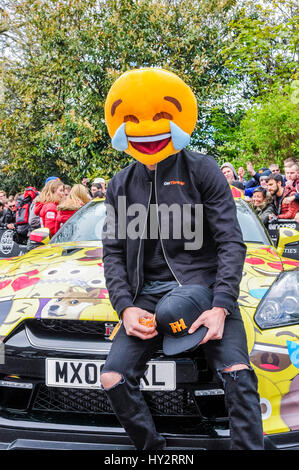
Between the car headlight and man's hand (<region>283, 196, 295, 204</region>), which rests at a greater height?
man's hand (<region>283, 196, 295, 204</region>)

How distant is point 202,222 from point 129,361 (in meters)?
0.66

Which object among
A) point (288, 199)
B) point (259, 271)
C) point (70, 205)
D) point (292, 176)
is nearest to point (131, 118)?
point (259, 271)

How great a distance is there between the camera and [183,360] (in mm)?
2043


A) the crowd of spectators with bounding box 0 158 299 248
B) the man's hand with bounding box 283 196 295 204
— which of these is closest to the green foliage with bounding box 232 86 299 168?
the crowd of spectators with bounding box 0 158 299 248

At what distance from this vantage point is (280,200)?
696 cm

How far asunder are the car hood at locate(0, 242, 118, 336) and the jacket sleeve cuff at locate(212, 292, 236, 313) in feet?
1.71

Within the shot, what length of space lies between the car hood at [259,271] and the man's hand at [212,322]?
1.44 ft

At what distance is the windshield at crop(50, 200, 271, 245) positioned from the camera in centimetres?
350

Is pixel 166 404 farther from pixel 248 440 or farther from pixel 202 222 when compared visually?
pixel 202 222

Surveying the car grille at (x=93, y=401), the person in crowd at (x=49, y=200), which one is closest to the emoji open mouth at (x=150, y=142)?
the car grille at (x=93, y=401)

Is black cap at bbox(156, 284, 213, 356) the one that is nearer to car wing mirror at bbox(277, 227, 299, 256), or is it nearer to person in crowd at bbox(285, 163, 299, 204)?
car wing mirror at bbox(277, 227, 299, 256)
